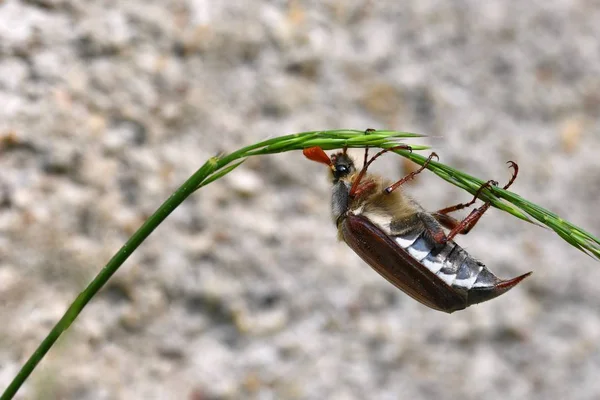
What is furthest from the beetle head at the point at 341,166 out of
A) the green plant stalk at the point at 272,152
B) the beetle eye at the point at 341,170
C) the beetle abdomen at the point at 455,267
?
the green plant stalk at the point at 272,152

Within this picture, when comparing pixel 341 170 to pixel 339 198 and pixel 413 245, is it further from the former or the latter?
pixel 413 245

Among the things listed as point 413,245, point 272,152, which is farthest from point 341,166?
point 272,152

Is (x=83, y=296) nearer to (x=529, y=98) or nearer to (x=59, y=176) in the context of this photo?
(x=59, y=176)

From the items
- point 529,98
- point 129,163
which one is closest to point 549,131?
point 529,98

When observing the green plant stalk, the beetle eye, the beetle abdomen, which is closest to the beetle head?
the beetle eye

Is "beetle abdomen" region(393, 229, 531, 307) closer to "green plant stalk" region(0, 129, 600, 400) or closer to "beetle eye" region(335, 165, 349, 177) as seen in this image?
"beetle eye" region(335, 165, 349, 177)

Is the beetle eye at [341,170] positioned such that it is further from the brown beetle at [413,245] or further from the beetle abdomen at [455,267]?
the beetle abdomen at [455,267]
